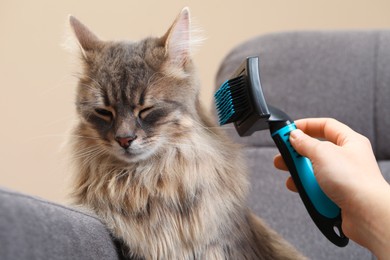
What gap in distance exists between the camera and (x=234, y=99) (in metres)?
1.05

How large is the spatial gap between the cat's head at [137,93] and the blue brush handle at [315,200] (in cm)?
27

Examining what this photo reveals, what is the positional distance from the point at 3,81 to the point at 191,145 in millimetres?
1394

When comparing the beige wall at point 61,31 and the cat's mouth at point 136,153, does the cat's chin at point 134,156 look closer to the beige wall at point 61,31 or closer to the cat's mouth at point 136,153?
the cat's mouth at point 136,153

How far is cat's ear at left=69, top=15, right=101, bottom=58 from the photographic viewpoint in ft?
3.73

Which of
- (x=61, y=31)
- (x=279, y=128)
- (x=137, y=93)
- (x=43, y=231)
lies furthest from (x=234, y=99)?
(x=61, y=31)

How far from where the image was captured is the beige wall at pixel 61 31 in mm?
2053

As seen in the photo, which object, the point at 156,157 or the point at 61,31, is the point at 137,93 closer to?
the point at 156,157

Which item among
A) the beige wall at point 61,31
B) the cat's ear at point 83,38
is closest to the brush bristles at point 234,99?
the cat's ear at point 83,38

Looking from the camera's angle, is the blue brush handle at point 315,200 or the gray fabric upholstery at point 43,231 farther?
the blue brush handle at point 315,200

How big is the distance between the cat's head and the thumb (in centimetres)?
26

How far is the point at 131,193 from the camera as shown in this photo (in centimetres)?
102

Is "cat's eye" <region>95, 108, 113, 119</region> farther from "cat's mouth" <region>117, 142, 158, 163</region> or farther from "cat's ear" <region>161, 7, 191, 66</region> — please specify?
"cat's ear" <region>161, 7, 191, 66</region>

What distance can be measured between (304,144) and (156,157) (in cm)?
36

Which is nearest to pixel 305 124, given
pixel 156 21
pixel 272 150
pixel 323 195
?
pixel 323 195
